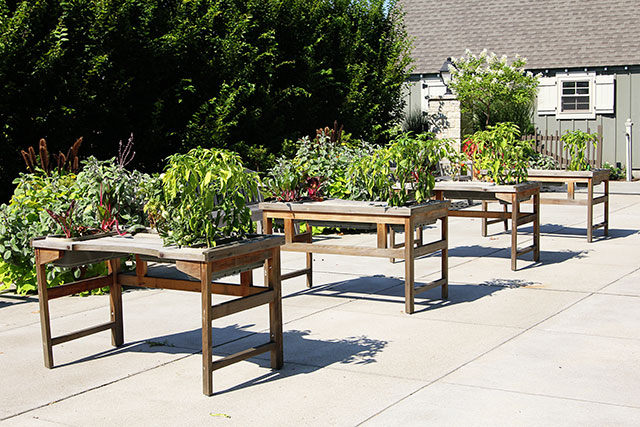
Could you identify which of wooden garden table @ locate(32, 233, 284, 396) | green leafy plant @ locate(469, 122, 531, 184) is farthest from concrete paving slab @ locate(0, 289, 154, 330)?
green leafy plant @ locate(469, 122, 531, 184)

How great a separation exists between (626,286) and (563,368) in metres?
3.07

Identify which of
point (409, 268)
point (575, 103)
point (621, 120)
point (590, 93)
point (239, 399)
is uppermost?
Answer: point (590, 93)

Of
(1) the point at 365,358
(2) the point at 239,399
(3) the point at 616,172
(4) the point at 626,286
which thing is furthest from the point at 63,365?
(3) the point at 616,172

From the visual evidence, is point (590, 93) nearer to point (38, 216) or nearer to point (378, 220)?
point (378, 220)

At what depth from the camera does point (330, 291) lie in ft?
27.3

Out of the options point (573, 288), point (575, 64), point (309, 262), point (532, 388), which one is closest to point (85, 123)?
point (309, 262)

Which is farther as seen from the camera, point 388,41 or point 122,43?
point 388,41

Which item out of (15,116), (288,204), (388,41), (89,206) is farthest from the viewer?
(388,41)

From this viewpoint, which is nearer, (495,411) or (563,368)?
(495,411)

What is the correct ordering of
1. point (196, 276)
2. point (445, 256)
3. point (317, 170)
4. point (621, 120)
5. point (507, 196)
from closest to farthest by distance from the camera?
1. point (196, 276)
2. point (445, 256)
3. point (507, 196)
4. point (317, 170)
5. point (621, 120)

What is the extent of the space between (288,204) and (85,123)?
387 cm

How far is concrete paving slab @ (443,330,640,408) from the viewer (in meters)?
5.08

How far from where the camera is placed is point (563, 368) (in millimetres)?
5547

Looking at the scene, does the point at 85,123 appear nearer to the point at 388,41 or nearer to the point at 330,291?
the point at 330,291
